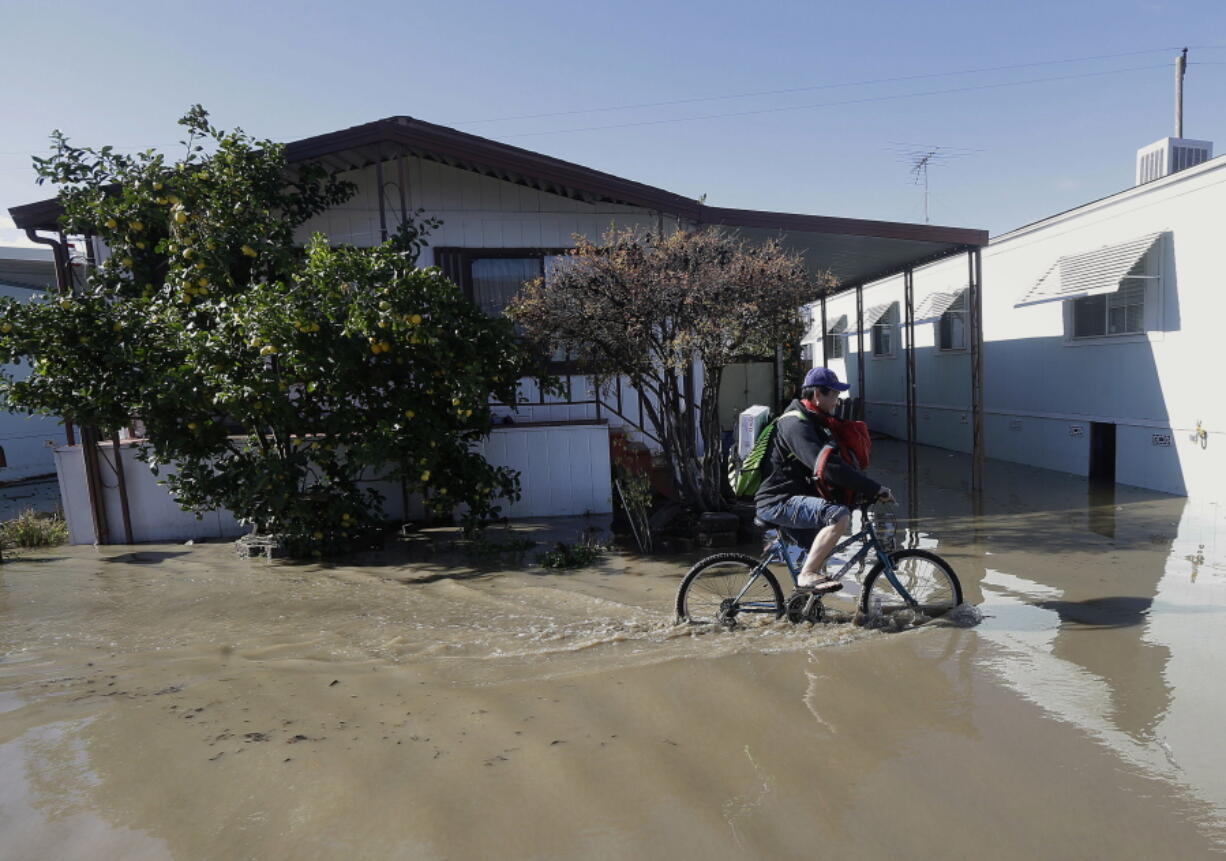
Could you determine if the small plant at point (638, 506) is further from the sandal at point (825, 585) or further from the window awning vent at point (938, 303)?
the window awning vent at point (938, 303)

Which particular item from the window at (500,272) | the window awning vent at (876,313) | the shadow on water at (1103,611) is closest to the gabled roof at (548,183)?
the window at (500,272)

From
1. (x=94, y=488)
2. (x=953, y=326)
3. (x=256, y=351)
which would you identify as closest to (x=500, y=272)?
(x=256, y=351)

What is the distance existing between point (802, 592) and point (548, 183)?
6680 millimetres

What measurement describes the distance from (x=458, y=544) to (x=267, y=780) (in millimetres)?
4855

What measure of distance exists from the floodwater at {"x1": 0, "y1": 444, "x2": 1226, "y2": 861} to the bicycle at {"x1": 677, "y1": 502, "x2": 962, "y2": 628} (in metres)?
0.16

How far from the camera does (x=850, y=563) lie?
4.87m

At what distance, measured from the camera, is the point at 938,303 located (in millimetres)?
15062

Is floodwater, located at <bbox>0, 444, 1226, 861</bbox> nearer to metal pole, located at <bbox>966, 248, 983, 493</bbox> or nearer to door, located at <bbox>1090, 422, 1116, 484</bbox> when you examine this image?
metal pole, located at <bbox>966, 248, 983, 493</bbox>

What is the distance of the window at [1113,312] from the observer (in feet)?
34.1

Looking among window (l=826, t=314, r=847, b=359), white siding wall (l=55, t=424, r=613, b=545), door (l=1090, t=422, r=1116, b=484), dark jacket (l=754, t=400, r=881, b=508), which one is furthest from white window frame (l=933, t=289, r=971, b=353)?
dark jacket (l=754, t=400, r=881, b=508)

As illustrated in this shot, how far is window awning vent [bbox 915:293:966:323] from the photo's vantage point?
14672 mm

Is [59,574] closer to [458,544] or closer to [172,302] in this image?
[172,302]

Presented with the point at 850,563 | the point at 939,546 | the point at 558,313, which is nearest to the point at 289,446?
the point at 558,313

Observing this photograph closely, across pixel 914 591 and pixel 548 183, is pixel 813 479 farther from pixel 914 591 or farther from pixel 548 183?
pixel 548 183
